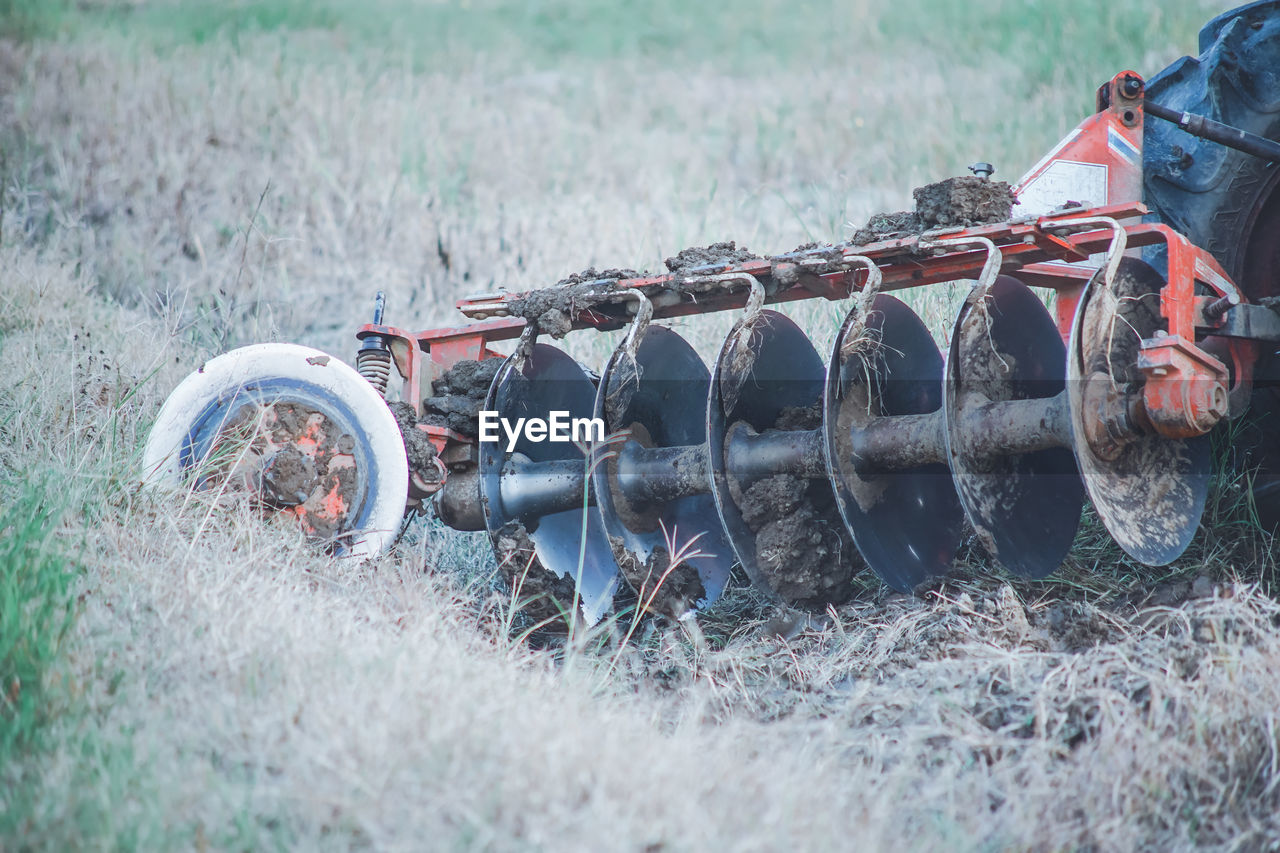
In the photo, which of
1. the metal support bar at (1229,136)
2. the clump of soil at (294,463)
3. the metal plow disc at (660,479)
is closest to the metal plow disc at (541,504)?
the metal plow disc at (660,479)

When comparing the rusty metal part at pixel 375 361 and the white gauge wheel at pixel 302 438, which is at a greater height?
the rusty metal part at pixel 375 361

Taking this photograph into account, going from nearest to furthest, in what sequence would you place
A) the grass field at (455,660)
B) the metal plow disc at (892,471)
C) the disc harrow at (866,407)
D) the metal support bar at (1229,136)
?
the grass field at (455,660) < the disc harrow at (866,407) < the metal support bar at (1229,136) < the metal plow disc at (892,471)

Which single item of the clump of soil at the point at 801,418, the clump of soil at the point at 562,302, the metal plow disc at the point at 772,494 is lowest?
the metal plow disc at the point at 772,494

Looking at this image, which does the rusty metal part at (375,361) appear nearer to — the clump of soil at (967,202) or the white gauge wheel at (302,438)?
the white gauge wheel at (302,438)

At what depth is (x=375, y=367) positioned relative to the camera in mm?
3211

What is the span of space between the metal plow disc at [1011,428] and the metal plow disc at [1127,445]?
0.11 m

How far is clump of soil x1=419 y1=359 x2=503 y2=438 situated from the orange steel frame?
4 centimetres

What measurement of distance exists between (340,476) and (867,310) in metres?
1.54

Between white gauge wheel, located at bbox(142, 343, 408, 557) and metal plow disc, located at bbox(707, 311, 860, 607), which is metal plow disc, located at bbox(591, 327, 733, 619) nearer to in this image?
metal plow disc, located at bbox(707, 311, 860, 607)

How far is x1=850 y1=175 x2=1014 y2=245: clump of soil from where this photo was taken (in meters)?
2.62

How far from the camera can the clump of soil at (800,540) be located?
2857 millimetres

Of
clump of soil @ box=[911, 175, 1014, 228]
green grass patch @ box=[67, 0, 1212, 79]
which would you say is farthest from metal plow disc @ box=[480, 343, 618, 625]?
green grass patch @ box=[67, 0, 1212, 79]

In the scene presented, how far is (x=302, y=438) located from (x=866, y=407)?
1.61 meters

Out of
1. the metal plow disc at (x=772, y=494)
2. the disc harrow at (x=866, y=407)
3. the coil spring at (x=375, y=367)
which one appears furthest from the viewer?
the coil spring at (x=375, y=367)
